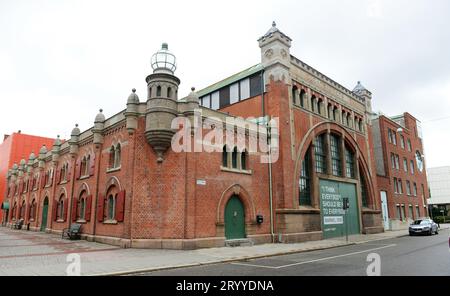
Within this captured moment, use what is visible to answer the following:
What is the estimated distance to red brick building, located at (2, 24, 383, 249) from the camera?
17.0m

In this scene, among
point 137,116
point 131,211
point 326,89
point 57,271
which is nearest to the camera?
point 57,271

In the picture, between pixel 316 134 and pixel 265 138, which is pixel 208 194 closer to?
pixel 265 138

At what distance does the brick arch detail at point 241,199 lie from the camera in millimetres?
17953

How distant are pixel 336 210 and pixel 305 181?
4.33 m

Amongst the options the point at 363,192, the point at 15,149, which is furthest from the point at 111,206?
the point at 15,149

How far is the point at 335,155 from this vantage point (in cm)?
2761

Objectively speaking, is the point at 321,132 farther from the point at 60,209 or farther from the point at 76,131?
the point at 60,209

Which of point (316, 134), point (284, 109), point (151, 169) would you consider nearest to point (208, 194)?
point (151, 169)

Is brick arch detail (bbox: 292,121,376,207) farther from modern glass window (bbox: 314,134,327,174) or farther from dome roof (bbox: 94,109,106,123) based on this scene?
dome roof (bbox: 94,109,106,123)

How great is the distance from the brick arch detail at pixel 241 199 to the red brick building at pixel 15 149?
39.2 m

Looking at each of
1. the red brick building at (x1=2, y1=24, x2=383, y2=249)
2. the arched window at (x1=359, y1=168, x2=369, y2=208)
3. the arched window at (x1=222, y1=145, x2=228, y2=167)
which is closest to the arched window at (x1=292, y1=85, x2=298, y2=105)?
the red brick building at (x1=2, y1=24, x2=383, y2=249)

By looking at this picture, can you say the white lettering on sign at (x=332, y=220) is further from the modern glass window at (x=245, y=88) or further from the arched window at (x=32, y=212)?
the arched window at (x=32, y=212)

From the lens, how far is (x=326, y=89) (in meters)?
27.4

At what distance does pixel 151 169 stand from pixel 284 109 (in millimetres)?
10284
